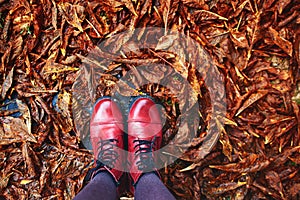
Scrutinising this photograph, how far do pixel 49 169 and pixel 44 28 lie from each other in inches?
28.8

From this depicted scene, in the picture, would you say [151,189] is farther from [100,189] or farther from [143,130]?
[143,130]

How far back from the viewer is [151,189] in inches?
43.2

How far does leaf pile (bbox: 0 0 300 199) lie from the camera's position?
4.31 ft

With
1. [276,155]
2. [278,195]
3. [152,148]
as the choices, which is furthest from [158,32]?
[278,195]

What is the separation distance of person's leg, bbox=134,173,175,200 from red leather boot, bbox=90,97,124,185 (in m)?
0.17

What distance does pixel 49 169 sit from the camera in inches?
55.0

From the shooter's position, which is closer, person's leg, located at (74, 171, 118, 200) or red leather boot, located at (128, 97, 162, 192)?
person's leg, located at (74, 171, 118, 200)

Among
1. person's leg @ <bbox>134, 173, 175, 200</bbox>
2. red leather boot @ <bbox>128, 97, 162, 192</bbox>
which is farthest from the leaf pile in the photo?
person's leg @ <bbox>134, 173, 175, 200</bbox>

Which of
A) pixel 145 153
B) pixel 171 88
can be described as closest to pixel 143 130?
pixel 145 153

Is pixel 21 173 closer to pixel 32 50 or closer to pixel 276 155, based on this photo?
pixel 32 50

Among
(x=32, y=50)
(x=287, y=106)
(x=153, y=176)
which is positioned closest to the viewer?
(x=153, y=176)

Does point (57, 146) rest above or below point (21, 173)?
above

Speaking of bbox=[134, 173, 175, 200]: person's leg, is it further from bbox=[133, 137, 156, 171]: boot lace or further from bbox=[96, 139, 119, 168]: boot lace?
bbox=[96, 139, 119, 168]: boot lace

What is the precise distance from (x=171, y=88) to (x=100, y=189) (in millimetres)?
582
